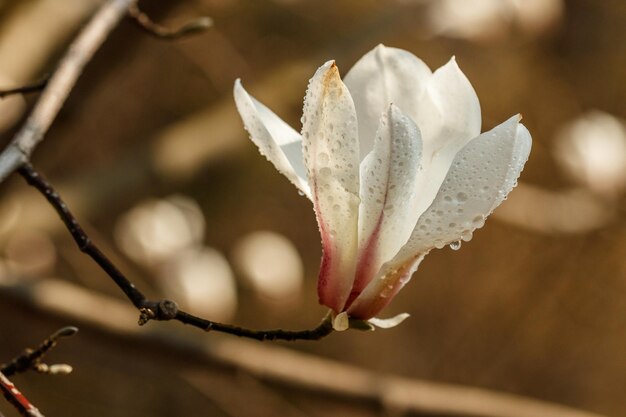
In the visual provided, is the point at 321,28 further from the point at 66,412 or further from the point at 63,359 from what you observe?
the point at 66,412

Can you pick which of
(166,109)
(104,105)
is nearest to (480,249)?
(166,109)

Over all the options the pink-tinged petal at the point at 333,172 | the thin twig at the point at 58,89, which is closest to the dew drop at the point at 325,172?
the pink-tinged petal at the point at 333,172

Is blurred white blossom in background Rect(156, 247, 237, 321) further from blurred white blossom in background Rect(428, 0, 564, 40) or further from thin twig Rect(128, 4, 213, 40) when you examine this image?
thin twig Rect(128, 4, 213, 40)

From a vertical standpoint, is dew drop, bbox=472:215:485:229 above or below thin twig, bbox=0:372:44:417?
above

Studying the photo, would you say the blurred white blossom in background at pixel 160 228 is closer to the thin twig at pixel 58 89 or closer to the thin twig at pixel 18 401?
the thin twig at pixel 58 89

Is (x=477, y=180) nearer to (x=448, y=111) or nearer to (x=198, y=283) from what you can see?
(x=448, y=111)

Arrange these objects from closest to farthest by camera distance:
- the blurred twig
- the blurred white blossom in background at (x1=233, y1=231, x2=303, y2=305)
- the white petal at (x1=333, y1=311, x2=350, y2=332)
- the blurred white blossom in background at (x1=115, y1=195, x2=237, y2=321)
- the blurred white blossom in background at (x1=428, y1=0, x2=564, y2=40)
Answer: the white petal at (x1=333, y1=311, x2=350, y2=332) < the blurred twig < the blurred white blossom in background at (x1=428, y1=0, x2=564, y2=40) < the blurred white blossom in background at (x1=115, y1=195, x2=237, y2=321) < the blurred white blossom in background at (x1=233, y1=231, x2=303, y2=305)

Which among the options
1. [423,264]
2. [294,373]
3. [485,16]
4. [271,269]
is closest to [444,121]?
[294,373]

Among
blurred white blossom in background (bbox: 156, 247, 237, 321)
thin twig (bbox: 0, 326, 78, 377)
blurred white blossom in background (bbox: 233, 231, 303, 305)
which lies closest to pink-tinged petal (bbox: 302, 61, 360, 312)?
thin twig (bbox: 0, 326, 78, 377)
